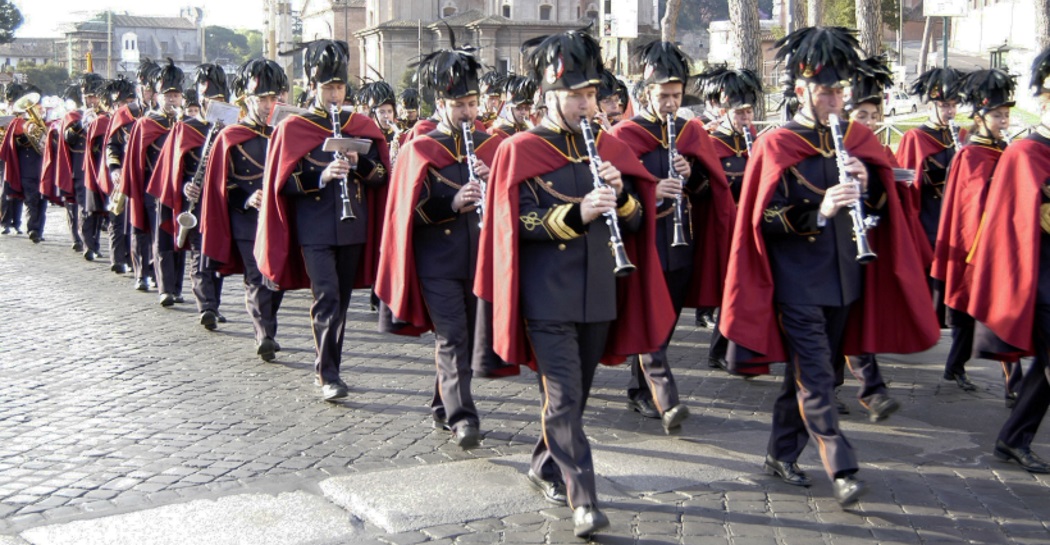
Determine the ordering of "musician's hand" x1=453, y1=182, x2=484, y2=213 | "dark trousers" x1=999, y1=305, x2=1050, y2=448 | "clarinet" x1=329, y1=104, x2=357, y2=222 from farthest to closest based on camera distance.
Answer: "clarinet" x1=329, y1=104, x2=357, y2=222 < "musician's hand" x1=453, y1=182, x2=484, y2=213 < "dark trousers" x1=999, y1=305, x2=1050, y2=448

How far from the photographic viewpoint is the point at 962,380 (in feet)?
30.9

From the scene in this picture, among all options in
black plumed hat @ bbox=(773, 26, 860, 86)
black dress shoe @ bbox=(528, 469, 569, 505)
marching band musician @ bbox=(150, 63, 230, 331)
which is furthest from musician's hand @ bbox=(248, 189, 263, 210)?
black plumed hat @ bbox=(773, 26, 860, 86)

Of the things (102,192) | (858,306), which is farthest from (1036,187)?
(102,192)

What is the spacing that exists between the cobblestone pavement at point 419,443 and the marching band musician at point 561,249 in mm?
533

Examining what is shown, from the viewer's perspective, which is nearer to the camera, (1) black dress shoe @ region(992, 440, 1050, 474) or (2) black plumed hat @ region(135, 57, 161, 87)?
(1) black dress shoe @ region(992, 440, 1050, 474)

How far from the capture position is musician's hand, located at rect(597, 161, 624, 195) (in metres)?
5.94

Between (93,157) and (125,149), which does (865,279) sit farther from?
(93,157)

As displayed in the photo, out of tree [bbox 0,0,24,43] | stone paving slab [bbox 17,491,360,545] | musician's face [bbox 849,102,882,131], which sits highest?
tree [bbox 0,0,24,43]

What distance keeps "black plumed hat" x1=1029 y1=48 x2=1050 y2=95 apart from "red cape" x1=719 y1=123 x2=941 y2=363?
1.05 m

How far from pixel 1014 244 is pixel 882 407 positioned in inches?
66.6

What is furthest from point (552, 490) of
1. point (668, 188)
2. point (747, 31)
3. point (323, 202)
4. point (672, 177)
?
point (747, 31)

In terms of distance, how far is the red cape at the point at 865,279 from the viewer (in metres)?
6.64

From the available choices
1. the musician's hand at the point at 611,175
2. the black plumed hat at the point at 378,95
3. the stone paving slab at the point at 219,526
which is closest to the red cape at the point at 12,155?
the black plumed hat at the point at 378,95

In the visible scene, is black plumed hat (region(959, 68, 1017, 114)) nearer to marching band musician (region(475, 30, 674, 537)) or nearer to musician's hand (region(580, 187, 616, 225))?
marching band musician (region(475, 30, 674, 537))
